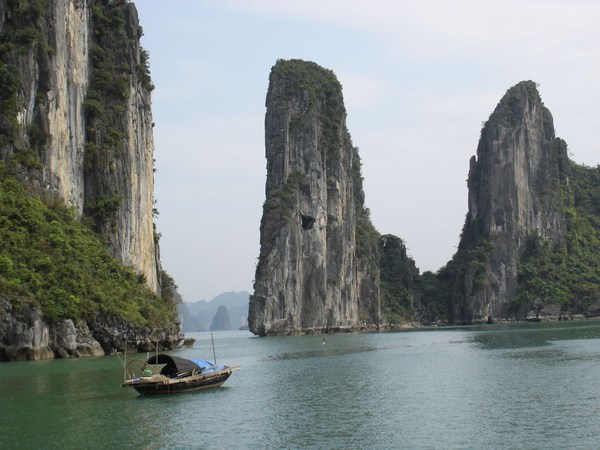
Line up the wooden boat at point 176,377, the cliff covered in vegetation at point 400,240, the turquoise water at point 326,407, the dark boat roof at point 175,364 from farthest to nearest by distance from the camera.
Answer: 1. the cliff covered in vegetation at point 400,240
2. the dark boat roof at point 175,364
3. the wooden boat at point 176,377
4. the turquoise water at point 326,407

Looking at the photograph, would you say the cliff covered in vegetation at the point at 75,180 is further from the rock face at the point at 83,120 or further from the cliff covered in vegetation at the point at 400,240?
the cliff covered in vegetation at the point at 400,240

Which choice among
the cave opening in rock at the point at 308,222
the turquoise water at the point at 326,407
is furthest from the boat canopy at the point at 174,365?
the cave opening in rock at the point at 308,222

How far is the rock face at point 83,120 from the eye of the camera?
196ft

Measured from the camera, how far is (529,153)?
14062cm

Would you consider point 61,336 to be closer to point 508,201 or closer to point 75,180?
point 75,180

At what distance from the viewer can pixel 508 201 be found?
13638 centimetres

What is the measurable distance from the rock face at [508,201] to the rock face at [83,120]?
69.4 meters

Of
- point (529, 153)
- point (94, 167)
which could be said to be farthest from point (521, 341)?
point (529, 153)

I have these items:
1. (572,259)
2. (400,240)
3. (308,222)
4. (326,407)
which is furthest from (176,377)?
(400,240)

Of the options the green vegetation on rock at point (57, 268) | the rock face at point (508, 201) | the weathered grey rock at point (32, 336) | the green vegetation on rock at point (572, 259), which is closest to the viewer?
the weathered grey rock at point (32, 336)

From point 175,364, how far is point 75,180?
33.7 m

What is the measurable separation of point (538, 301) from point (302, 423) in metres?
109

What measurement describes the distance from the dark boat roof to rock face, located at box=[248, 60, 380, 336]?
215ft

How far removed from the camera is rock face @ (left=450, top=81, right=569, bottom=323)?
133 meters
